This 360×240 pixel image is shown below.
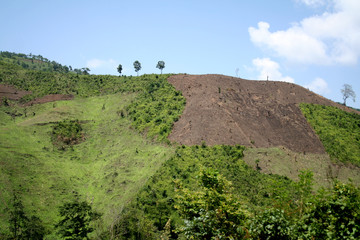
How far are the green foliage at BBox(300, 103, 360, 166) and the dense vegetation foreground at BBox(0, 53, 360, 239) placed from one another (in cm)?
29

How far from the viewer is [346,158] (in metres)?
49.5

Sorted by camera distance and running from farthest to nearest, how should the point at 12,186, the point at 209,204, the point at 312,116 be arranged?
the point at 312,116, the point at 12,186, the point at 209,204

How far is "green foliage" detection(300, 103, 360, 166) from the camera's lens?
166 feet

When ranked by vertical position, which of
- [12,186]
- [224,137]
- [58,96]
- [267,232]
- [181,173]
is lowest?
[12,186]

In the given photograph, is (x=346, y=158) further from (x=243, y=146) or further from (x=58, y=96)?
(x=58, y=96)

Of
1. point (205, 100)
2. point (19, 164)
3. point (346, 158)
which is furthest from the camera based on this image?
point (205, 100)

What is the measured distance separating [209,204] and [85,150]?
4104 cm

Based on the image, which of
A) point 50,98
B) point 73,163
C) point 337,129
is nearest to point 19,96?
point 50,98

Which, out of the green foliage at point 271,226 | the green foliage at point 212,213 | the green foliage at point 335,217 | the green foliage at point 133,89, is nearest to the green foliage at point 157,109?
the green foliage at point 133,89

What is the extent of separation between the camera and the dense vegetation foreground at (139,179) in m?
11.0

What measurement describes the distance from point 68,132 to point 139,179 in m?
24.0

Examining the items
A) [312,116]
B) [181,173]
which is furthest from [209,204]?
[312,116]

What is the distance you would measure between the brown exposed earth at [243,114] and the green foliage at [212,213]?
1146 inches

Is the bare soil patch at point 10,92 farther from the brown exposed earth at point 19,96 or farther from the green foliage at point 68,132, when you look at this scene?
the green foliage at point 68,132
